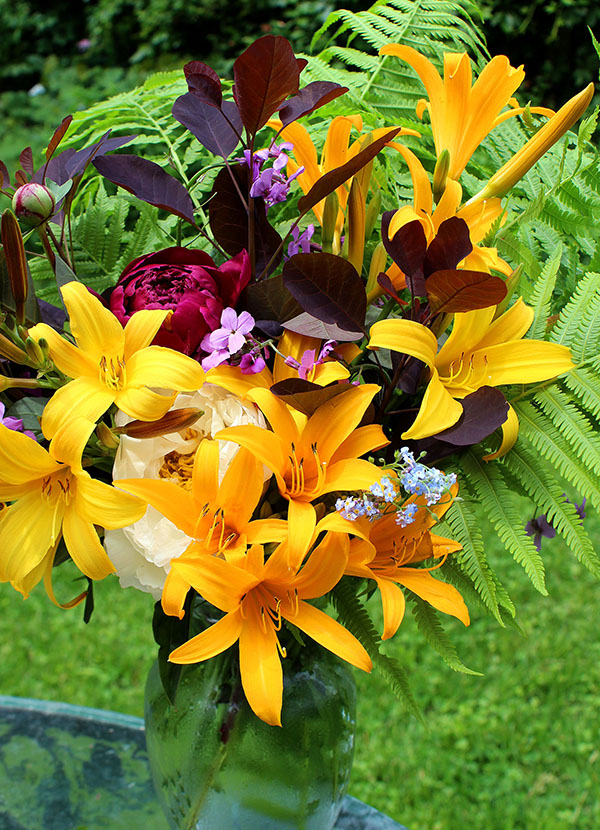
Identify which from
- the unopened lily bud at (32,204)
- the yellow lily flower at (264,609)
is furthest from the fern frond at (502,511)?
the unopened lily bud at (32,204)

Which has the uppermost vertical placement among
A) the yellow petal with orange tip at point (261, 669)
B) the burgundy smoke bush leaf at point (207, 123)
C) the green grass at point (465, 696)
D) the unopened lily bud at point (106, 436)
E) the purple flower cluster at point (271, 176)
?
the burgundy smoke bush leaf at point (207, 123)

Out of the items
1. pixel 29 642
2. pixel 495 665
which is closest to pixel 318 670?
pixel 495 665

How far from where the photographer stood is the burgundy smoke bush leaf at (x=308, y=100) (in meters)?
0.62

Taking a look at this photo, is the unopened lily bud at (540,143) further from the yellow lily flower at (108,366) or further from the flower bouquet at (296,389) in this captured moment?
the yellow lily flower at (108,366)

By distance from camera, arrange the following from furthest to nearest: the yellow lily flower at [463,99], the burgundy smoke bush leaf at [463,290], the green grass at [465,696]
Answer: the green grass at [465,696] < the yellow lily flower at [463,99] < the burgundy smoke bush leaf at [463,290]

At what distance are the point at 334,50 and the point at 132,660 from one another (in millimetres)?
1663

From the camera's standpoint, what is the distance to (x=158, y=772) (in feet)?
2.57

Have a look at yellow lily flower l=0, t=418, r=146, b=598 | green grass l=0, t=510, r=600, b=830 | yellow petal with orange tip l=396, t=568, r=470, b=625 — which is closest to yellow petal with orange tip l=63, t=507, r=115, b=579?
yellow lily flower l=0, t=418, r=146, b=598

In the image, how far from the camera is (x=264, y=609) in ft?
1.98

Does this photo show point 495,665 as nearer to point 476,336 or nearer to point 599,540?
point 599,540

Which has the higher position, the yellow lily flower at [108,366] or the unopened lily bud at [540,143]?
the unopened lily bud at [540,143]

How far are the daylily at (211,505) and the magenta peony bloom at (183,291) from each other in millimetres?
86

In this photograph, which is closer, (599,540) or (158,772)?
(158,772)

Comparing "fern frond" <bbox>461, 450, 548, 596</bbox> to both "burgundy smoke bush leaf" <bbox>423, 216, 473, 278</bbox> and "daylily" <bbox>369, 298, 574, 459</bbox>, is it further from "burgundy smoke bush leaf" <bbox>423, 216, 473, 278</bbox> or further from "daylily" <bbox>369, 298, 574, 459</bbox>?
"burgundy smoke bush leaf" <bbox>423, 216, 473, 278</bbox>
